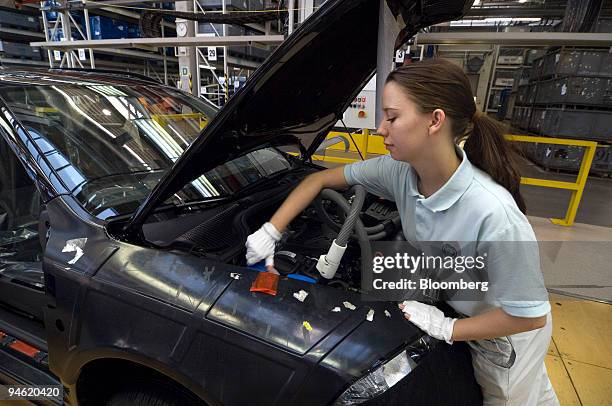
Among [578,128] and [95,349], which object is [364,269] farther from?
[578,128]

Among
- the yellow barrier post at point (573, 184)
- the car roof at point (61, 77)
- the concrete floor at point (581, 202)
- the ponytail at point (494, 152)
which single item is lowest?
the concrete floor at point (581, 202)

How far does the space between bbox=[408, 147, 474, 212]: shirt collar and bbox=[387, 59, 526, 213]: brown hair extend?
0.22 ft

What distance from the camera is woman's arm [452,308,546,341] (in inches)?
37.6

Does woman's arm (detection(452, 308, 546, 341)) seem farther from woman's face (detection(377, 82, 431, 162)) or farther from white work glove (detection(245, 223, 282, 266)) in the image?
white work glove (detection(245, 223, 282, 266))

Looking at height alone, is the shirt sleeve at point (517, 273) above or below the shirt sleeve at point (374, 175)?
below

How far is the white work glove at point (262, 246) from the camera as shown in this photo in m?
1.25

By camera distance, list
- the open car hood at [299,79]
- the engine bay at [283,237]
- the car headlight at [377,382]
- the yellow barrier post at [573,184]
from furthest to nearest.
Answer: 1. the yellow barrier post at [573,184]
2. the engine bay at [283,237]
3. the open car hood at [299,79]
4. the car headlight at [377,382]

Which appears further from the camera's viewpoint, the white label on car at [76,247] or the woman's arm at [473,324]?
the white label on car at [76,247]

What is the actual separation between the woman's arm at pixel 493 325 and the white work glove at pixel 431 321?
20 mm

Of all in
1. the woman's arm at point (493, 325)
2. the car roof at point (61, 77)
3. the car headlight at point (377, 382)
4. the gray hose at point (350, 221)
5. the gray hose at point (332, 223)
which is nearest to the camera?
the car headlight at point (377, 382)

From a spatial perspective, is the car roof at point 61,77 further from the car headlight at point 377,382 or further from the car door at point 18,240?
the car headlight at point 377,382

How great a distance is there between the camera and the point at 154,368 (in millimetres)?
1038

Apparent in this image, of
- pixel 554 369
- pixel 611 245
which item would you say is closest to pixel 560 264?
Answer: pixel 611 245

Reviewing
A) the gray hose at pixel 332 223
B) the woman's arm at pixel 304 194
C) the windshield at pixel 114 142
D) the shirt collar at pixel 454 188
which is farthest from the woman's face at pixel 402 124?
the windshield at pixel 114 142
